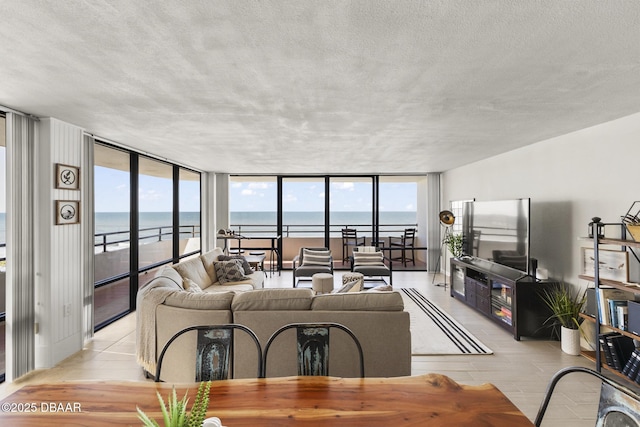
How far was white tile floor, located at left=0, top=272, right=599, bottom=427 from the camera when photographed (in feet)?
8.34

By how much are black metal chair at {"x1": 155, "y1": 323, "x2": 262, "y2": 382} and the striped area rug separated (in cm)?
248

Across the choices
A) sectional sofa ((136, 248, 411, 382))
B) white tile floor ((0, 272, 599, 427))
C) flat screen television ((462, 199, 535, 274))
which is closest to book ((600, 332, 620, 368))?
white tile floor ((0, 272, 599, 427))

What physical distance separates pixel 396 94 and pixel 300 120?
1.07 m

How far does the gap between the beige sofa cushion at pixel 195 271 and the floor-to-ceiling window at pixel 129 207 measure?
0.95 m

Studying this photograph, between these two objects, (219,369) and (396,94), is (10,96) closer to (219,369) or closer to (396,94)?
(219,369)

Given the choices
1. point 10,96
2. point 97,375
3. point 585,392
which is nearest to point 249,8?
point 10,96

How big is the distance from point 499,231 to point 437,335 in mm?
1803

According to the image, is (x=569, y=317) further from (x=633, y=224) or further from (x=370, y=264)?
(x=370, y=264)

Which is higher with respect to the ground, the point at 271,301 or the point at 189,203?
the point at 189,203

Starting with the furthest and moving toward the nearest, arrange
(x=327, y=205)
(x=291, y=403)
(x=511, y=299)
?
(x=327, y=205) → (x=511, y=299) → (x=291, y=403)

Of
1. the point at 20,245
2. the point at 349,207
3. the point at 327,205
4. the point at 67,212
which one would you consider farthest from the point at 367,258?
the point at 349,207

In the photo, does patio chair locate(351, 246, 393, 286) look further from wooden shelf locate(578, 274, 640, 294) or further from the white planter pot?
wooden shelf locate(578, 274, 640, 294)

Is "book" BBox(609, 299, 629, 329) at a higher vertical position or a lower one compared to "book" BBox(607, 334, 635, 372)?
higher

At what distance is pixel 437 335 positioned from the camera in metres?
3.94
